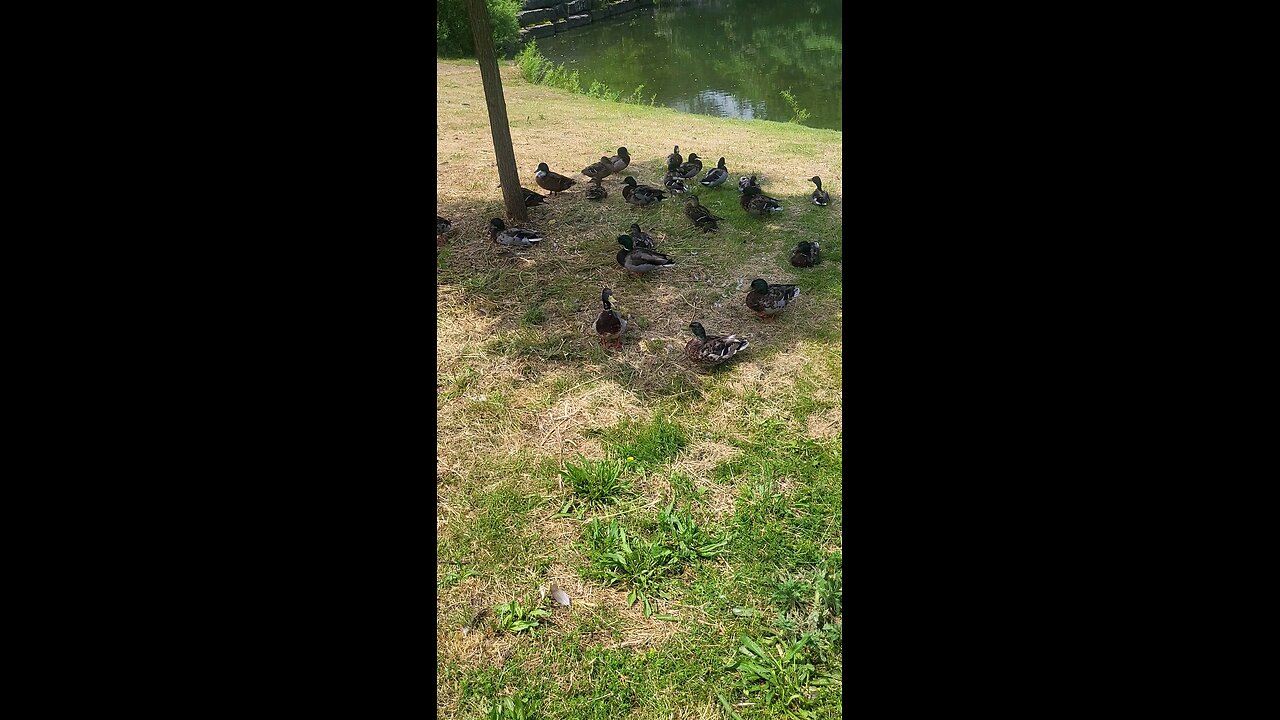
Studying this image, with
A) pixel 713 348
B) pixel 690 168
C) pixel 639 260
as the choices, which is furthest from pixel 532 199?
pixel 713 348

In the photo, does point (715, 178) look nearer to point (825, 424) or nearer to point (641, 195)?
point (641, 195)

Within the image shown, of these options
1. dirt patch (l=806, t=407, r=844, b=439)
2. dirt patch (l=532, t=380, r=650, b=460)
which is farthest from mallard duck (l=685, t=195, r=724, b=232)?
dirt patch (l=806, t=407, r=844, b=439)

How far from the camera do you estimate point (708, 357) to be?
518 centimetres

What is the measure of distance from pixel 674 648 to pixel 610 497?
3.49 ft

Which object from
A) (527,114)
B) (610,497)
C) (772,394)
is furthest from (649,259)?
(527,114)

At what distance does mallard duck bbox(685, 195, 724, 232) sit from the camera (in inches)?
299

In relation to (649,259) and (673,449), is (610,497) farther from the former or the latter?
(649,259)

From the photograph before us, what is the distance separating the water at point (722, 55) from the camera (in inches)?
708

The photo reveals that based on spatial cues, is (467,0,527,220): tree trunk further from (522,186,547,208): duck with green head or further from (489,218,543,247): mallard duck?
(489,218,543,247): mallard duck

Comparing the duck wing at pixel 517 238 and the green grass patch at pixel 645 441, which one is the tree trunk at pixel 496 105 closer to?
the duck wing at pixel 517 238

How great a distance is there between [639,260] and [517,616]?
12.7ft

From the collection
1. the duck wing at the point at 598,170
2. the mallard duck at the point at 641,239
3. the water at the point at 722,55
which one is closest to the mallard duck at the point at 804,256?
the mallard duck at the point at 641,239

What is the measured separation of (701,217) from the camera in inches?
299

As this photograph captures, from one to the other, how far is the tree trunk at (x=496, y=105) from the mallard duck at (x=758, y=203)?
2495 millimetres
